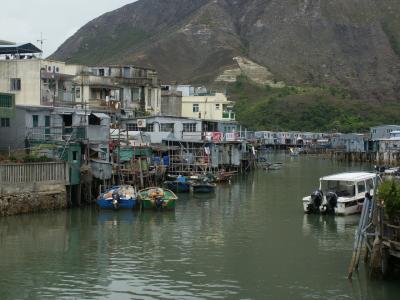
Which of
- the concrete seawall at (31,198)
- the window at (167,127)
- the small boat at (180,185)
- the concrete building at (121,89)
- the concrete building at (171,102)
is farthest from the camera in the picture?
the concrete building at (171,102)

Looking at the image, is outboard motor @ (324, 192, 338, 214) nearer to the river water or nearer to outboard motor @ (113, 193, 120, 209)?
the river water

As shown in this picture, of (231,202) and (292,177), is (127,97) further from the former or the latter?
(231,202)

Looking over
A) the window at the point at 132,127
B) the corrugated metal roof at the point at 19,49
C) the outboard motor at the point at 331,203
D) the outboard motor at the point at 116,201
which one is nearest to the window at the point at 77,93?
the window at the point at 132,127

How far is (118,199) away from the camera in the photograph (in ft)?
156

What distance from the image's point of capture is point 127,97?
80.9m

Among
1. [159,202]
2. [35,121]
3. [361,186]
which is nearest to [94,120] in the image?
[35,121]

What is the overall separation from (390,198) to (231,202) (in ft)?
98.2

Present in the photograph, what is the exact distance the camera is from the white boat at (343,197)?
45.2m

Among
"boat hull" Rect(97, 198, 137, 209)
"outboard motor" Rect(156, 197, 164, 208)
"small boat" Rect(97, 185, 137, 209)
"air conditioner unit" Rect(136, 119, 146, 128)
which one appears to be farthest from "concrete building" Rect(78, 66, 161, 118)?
"outboard motor" Rect(156, 197, 164, 208)

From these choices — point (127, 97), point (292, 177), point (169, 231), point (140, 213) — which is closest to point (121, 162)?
point (140, 213)

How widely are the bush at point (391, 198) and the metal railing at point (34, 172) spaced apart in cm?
2482

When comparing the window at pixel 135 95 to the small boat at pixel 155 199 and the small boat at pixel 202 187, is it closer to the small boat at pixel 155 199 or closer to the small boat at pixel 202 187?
the small boat at pixel 202 187

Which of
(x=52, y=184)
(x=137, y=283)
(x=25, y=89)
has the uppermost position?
(x=25, y=89)

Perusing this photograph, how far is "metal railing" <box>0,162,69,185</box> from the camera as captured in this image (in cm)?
4347
